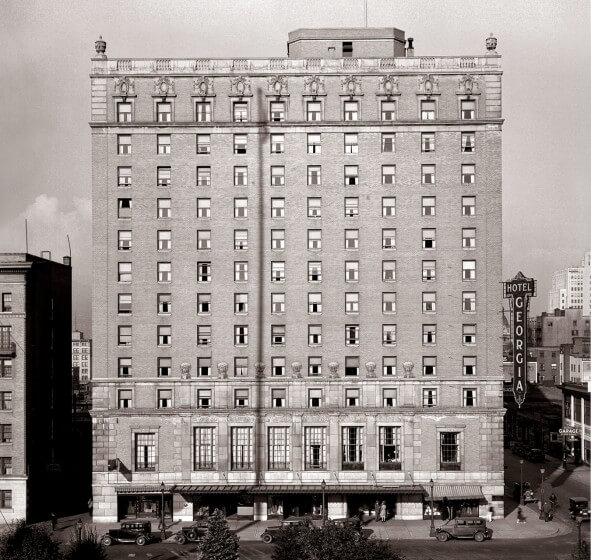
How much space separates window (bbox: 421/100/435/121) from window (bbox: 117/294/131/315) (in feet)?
97.2

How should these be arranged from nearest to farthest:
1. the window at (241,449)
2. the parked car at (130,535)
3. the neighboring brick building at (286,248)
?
the parked car at (130,535)
the window at (241,449)
the neighboring brick building at (286,248)

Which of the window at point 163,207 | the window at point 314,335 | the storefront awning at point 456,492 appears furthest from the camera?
the window at point 163,207

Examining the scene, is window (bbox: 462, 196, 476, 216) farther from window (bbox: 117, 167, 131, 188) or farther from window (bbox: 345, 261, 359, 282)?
window (bbox: 117, 167, 131, 188)

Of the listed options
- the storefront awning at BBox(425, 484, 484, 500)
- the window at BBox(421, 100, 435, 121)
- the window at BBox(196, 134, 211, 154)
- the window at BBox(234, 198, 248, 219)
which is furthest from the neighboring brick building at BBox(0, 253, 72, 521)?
the window at BBox(421, 100, 435, 121)

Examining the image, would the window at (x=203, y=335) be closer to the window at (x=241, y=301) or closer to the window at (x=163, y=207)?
the window at (x=241, y=301)

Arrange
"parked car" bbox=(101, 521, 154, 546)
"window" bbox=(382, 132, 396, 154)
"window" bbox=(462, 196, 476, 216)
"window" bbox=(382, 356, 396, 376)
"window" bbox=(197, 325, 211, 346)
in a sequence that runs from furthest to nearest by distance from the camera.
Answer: "window" bbox=(382, 132, 396, 154) → "window" bbox=(462, 196, 476, 216) → "window" bbox=(197, 325, 211, 346) → "window" bbox=(382, 356, 396, 376) → "parked car" bbox=(101, 521, 154, 546)

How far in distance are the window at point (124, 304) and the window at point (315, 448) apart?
59.8 ft

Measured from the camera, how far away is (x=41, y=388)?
267 ft

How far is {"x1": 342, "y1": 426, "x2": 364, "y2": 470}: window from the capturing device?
7538 centimetres

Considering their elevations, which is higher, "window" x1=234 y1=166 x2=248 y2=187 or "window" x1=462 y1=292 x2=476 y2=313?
"window" x1=234 y1=166 x2=248 y2=187

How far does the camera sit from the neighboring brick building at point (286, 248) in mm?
76062

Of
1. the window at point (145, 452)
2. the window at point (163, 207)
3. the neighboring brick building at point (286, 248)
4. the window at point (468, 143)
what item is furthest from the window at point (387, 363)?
the window at point (163, 207)

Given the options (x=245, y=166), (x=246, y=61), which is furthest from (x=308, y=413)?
(x=246, y=61)

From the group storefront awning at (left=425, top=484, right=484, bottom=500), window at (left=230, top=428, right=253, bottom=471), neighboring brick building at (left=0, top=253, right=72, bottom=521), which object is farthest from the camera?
neighboring brick building at (left=0, top=253, right=72, bottom=521)
